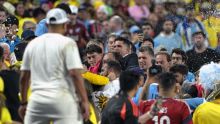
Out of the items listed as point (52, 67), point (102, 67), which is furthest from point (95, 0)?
point (52, 67)

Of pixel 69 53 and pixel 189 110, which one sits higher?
pixel 69 53

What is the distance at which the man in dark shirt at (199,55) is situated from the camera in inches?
749

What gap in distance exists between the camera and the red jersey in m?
12.5

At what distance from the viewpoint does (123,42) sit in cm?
1773

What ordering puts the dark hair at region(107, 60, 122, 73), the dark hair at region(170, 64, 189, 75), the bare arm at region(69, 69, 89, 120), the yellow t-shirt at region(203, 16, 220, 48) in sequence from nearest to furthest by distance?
1. the bare arm at region(69, 69, 89, 120)
2. the dark hair at region(107, 60, 122, 73)
3. the dark hair at region(170, 64, 189, 75)
4. the yellow t-shirt at region(203, 16, 220, 48)

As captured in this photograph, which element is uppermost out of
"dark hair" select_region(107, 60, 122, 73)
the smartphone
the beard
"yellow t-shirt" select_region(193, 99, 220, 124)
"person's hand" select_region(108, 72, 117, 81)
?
the beard

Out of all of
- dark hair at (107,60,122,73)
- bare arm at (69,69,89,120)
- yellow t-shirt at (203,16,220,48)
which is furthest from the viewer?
yellow t-shirt at (203,16,220,48)

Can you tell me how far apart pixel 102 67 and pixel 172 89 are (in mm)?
3608

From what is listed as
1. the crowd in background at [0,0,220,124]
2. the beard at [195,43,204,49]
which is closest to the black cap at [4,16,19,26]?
the crowd in background at [0,0,220,124]

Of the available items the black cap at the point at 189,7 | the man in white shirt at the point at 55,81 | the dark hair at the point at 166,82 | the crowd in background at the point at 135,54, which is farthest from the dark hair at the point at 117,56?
the black cap at the point at 189,7

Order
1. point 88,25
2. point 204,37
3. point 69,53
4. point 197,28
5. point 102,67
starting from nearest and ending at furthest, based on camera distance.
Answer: point 69,53 < point 102,67 < point 204,37 < point 197,28 < point 88,25

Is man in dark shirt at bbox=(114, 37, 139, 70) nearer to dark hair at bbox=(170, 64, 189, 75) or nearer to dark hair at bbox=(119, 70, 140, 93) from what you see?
dark hair at bbox=(170, 64, 189, 75)

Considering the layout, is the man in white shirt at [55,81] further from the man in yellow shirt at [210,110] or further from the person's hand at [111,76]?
the person's hand at [111,76]

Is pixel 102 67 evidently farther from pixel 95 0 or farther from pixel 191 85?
pixel 95 0
